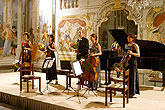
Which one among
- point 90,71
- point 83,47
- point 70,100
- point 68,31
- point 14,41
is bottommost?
point 70,100

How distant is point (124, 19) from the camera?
8031 millimetres

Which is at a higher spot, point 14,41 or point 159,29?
point 159,29

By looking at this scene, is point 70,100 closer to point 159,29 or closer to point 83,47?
point 83,47

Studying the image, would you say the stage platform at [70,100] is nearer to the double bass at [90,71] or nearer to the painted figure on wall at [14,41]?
the double bass at [90,71]

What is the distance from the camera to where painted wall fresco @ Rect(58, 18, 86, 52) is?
917 centimetres

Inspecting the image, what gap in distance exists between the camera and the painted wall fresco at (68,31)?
9.17 m

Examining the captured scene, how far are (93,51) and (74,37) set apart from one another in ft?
12.7

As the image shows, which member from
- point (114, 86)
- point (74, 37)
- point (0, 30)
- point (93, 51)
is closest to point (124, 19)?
point (74, 37)

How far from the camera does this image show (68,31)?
9.52 meters

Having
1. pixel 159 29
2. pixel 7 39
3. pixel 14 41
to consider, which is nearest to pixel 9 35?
pixel 7 39

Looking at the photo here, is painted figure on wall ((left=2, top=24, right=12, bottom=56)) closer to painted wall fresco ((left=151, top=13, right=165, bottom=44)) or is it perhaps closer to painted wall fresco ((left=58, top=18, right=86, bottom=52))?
painted wall fresco ((left=58, top=18, right=86, bottom=52))

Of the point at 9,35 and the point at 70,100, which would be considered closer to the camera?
the point at 70,100

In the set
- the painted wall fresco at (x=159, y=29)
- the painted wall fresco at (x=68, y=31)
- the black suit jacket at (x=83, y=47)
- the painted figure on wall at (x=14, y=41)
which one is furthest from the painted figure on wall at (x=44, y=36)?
the painted wall fresco at (x=159, y=29)

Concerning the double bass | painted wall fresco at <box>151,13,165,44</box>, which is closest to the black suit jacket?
the double bass
